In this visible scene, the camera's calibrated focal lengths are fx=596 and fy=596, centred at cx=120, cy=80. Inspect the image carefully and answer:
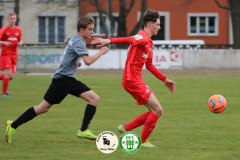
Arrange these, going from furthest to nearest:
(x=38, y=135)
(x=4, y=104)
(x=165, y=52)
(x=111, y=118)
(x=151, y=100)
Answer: (x=165, y=52) < (x=4, y=104) < (x=111, y=118) < (x=38, y=135) < (x=151, y=100)

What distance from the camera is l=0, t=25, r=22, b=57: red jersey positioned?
14.3m

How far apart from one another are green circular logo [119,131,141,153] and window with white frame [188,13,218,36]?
38.1m

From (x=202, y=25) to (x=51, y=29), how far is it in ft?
36.8

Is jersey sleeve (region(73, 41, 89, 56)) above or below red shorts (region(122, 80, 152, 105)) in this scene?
above

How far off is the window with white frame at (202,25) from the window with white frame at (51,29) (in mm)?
9478

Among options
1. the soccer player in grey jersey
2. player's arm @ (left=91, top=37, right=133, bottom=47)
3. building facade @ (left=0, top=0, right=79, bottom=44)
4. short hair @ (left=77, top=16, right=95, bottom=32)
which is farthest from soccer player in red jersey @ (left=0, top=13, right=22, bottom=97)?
building facade @ (left=0, top=0, right=79, bottom=44)

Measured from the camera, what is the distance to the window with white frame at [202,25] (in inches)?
1743

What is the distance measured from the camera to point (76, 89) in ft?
25.5

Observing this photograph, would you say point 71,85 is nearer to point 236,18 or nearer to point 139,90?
point 139,90

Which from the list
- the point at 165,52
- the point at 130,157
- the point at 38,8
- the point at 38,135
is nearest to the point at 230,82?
the point at 165,52

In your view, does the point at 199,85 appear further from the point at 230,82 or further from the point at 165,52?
the point at 165,52

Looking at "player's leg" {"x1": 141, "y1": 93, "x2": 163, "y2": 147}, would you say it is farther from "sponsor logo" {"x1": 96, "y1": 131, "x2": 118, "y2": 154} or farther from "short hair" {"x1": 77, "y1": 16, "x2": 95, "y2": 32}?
"short hair" {"x1": 77, "y1": 16, "x2": 95, "y2": 32}

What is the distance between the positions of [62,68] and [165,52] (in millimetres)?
20686

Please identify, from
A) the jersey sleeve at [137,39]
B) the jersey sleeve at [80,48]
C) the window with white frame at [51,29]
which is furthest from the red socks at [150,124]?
the window with white frame at [51,29]
